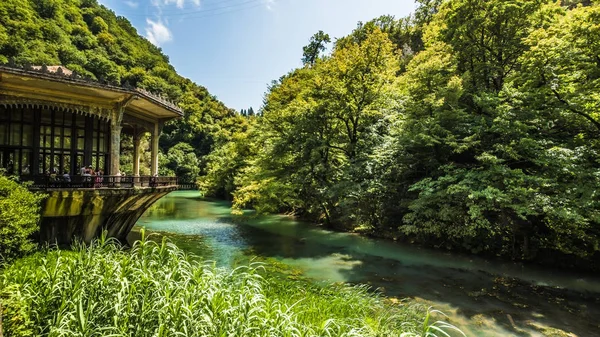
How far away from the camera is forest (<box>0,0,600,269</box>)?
1126 centimetres

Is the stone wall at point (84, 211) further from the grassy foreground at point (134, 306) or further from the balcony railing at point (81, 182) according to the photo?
the grassy foreground at point (134, 306)

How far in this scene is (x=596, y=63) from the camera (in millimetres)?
10930

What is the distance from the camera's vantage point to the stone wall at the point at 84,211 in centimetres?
1076

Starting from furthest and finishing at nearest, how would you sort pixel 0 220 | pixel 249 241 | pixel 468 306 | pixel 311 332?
pixel 249 241, pixel 468 306, pixel 0 220, pixel 311 332

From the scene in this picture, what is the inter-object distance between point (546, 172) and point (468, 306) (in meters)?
6.48

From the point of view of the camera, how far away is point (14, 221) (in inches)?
289

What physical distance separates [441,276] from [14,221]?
1347cm

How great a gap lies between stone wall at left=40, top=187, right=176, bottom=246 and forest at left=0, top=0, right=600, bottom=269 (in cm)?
→ 472

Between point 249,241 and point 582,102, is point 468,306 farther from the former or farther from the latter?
point 249,241

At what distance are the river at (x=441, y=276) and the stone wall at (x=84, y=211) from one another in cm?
362

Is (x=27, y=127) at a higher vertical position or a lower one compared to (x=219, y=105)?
lower

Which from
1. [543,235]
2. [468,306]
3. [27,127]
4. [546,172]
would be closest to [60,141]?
[27,127]

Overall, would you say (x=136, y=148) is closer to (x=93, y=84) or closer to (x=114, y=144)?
(x=114, y=144)

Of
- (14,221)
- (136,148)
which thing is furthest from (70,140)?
(14,221)
